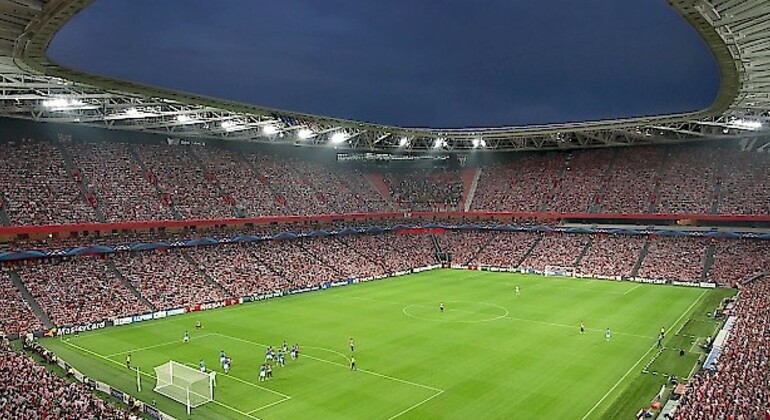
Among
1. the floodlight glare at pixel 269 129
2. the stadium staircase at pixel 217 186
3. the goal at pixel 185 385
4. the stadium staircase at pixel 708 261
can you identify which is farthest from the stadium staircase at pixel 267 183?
the stadium staircase at pixel 708 261

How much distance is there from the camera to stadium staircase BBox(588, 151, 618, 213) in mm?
72812

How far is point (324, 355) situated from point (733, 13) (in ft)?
87.2

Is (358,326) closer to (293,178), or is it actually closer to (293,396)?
(293,396)

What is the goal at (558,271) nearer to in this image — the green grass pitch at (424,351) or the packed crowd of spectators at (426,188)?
the green grass pitch at (424,351)

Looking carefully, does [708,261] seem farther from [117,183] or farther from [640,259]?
[117,183]

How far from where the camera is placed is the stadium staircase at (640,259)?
206 ft

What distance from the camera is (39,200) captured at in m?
47.5

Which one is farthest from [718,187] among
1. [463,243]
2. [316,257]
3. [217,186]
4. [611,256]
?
[217,186]

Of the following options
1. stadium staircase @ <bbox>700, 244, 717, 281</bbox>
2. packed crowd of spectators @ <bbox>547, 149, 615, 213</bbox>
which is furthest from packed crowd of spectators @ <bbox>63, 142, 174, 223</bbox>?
stadium staircase @ <bbox>700, 244, 717, 281</bbox>

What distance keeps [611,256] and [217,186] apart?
4404 centimetres

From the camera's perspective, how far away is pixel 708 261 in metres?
60.6

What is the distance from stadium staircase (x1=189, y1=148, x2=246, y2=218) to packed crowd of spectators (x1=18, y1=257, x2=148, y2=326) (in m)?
15.6

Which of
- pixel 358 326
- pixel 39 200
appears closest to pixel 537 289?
pixel 358 326

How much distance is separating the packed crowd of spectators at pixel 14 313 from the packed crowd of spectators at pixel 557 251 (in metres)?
50.6
